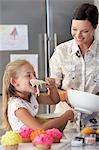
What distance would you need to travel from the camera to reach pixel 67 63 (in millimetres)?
2121

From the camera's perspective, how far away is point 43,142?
4.45 feet

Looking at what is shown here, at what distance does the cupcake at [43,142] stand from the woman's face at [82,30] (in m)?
0.75

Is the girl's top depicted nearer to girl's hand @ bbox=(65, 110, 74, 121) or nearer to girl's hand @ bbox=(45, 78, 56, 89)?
girl's hand @ bbox=(45, 78, 56, 89)

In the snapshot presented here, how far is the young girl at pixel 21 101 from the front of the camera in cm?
168

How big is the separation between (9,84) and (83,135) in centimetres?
51

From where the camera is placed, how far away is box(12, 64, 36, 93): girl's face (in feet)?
5.93

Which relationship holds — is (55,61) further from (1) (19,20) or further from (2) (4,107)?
(1) (19,20)

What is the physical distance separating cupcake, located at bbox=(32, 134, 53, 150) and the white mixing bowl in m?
0.25

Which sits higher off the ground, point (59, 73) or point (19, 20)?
point (19, 20)

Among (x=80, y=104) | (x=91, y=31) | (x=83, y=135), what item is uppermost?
(x=91, y=31)

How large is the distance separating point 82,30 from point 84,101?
541 mm

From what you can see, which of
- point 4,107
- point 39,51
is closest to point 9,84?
point 4,107

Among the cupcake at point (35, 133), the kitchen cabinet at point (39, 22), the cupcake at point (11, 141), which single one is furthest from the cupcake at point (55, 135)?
the kitchen cabinet at point (39, 22)

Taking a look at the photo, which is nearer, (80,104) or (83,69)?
(80,104)
